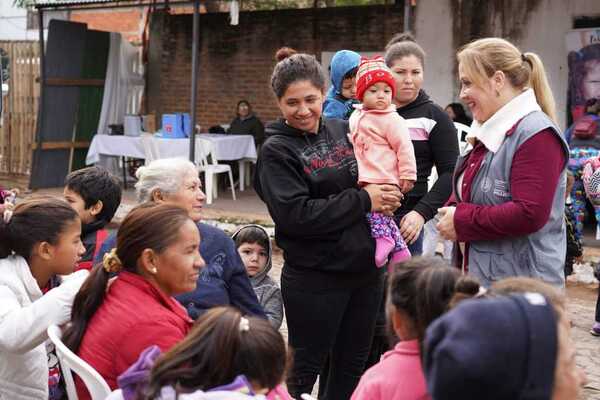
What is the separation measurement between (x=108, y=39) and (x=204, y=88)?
6.01ft

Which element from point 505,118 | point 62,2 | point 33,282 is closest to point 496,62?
point 505,118

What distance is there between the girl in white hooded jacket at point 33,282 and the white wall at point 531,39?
8244 millimetres

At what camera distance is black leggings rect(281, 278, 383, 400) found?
3467 mm

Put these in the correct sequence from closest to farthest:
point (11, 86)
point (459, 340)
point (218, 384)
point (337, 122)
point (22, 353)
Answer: point (459, 340) < point (218, 384) < point (22, 353) < point (337, 122) < point (11, 86)

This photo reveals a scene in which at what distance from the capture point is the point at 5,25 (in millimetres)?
20359

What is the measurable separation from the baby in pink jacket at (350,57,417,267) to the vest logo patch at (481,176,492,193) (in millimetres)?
484

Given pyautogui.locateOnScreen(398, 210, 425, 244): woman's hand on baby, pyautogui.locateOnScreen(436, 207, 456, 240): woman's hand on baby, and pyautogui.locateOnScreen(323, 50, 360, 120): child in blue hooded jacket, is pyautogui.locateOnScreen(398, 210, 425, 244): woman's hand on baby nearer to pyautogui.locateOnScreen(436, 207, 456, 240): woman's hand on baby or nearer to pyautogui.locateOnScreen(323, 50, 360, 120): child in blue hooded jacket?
pyautogui.locateOnScreen(436, 207, 456, 240): woman's hand on baby

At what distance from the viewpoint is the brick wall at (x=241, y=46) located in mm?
12312

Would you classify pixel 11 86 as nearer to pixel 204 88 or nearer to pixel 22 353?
pixel 204 88

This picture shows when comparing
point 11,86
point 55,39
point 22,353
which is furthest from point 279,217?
point 11,86

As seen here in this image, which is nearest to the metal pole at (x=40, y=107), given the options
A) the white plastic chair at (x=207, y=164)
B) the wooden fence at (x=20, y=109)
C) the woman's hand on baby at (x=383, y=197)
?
the wooden fence at (x=20, y=109)

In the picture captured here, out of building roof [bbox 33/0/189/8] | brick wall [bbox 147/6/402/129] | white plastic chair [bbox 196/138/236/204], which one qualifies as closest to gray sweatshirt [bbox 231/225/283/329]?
white plastic chair [bbox 196/138/236/204]

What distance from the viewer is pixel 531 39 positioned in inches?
409

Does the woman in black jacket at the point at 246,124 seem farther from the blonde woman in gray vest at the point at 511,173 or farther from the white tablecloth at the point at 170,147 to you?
the blonde woman in gray vest at the point at 511,173
